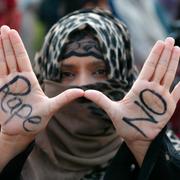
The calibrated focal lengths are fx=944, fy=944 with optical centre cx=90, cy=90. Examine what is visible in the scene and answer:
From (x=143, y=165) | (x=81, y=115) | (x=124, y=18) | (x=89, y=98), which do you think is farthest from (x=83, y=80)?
(x=124, y=18)

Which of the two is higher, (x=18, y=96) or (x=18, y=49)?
(x=18, y=49)

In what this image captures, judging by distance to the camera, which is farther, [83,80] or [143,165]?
[83,80]

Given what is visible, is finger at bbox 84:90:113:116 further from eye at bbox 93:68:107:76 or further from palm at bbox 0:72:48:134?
eye at bbox 93:68:107:76

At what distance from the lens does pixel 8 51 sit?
12.0ft

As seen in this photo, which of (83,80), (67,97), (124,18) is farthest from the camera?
(124,18)

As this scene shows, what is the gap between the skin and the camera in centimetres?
359

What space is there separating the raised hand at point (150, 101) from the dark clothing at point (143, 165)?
0.06 meters

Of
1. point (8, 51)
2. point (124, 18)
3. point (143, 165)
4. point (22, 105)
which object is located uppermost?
point (8, 51)

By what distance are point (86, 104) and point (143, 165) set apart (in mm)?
518

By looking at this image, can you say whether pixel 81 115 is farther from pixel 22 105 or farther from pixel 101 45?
pixel 22 105

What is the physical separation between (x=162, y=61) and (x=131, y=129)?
0.93 feet

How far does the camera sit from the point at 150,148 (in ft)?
11.8

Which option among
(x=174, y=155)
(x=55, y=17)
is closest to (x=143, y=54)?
(x=55, y=17)

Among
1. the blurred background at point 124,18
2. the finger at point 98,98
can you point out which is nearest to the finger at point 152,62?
the finger at point 98,98
